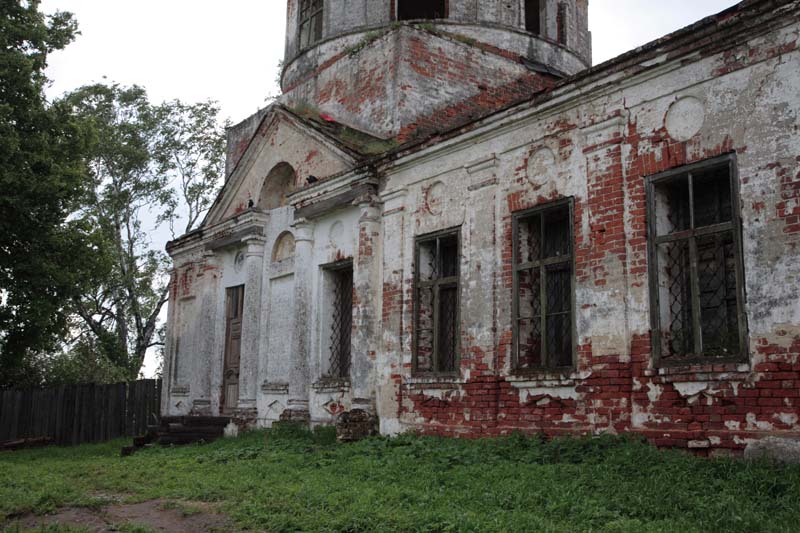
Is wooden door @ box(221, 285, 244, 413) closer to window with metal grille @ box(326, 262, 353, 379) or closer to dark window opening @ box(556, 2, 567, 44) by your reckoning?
window with metal grille @ box(326, 262, 353, 379)

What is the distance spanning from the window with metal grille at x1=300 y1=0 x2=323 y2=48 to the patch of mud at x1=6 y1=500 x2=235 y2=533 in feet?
39.0

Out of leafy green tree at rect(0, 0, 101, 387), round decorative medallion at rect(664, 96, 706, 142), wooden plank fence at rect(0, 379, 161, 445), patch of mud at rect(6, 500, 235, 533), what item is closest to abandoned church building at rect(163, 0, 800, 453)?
round decorative medallion at rect(664, 96, 706, 142)

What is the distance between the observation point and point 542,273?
381 inches

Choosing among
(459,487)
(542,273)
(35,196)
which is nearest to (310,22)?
(35,196)

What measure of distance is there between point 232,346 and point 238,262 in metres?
1.75

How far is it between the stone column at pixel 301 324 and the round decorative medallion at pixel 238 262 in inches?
98.4

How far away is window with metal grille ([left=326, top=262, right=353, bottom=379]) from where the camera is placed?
44.0 feet

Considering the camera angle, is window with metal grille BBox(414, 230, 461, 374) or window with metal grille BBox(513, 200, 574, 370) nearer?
window with metal grille BBox(513, 200, 574, 370)

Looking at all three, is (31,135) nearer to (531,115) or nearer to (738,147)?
(531,115)

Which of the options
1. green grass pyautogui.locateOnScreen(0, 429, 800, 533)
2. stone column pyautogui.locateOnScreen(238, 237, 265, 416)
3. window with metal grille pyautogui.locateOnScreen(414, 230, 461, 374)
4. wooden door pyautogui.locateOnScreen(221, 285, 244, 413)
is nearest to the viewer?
green grass pyautogui.locateOnScreen(0, 429, 800, 533)

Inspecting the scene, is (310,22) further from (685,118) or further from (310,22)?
(685,118)

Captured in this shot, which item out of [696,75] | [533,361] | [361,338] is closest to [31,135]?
[361,338]

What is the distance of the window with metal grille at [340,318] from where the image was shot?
1341cm

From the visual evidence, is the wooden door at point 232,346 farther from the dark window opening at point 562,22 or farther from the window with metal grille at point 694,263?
the window with metal grille at point 694,263
